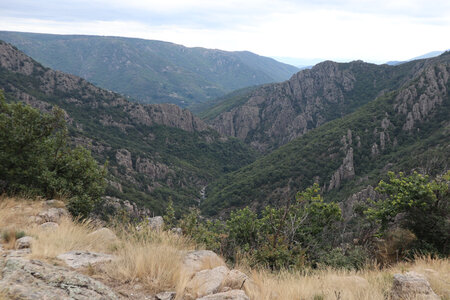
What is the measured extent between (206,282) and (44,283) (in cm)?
319

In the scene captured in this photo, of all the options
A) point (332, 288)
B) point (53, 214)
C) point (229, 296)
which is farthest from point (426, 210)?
point (53, 214)

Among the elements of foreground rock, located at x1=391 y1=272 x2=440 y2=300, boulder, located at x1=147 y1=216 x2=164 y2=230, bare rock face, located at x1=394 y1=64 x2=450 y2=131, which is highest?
bare rock face, located at x1=394 y1=64 x2=450 y2=131

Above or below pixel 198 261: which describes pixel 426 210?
above

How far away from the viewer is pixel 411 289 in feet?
18.1

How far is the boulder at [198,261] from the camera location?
6.73 metres

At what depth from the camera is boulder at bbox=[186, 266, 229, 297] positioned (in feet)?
18.3

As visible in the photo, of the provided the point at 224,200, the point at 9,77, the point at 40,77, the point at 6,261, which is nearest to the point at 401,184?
the point at 6,261

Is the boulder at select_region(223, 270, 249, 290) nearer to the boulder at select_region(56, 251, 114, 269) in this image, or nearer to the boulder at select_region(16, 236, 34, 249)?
the boulder at select_region(56, 251, 114, 269)

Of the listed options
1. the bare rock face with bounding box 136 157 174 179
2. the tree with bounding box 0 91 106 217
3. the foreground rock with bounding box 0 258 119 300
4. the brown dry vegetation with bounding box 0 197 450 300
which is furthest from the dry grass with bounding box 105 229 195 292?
the bare rock face with bounding box 136 157 174 179

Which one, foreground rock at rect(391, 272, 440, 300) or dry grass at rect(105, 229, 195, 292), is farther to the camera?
dry grass at rect(105, 229, 195, 292)

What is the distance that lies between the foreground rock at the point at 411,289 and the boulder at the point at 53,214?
11619mm

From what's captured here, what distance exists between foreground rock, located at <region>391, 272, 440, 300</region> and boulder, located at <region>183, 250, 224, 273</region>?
443cm

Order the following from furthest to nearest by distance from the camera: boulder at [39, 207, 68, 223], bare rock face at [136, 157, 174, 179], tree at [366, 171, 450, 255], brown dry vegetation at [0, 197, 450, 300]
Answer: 1. bare rock face at [136, 157, 174, 179]
2. tree at [366, 171, 450, 255]
3. boulder at [39, 207, 68, 223]
4. brown dry vegetation at [0, 197, 450, 300]

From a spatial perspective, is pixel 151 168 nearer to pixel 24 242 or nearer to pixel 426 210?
pixel 426 210
